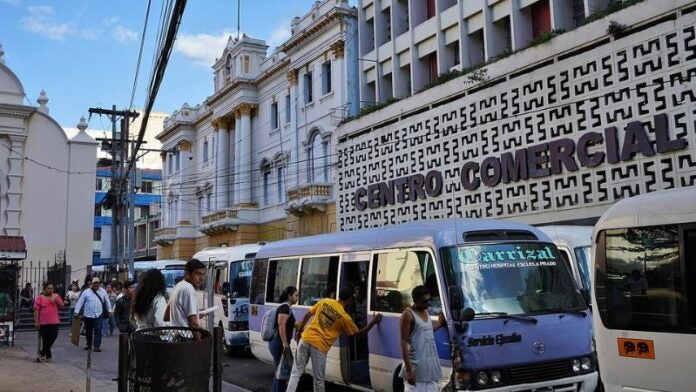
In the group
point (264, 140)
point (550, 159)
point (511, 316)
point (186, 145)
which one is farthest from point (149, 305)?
point (186, 145)

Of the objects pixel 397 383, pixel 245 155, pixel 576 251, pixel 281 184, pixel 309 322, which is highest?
pixel 245 155

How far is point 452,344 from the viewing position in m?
6.82

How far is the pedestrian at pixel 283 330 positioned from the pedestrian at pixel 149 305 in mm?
1936

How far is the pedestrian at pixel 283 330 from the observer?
8.46 metres

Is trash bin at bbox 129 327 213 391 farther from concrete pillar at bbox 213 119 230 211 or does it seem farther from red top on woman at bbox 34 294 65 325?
concrete pillar at bbox 213 119 230 211

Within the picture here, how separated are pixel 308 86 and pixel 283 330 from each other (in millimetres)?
24455

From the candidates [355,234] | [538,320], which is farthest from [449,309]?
[355,234]

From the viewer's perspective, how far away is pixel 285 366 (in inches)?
327

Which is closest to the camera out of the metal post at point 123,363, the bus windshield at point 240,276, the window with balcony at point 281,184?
the metal post at point 123,363

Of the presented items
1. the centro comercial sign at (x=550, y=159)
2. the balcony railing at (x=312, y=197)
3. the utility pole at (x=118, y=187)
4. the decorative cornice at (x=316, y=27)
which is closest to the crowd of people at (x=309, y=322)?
the centro comercial sign at (x=550, y=159)

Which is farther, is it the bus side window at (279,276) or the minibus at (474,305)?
the bus side window at (279,276)

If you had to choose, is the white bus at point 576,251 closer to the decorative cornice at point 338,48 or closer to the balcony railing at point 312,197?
the balcony railing at point 312,197

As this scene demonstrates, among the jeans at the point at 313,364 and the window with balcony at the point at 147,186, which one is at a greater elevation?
the window with balcony at the point at 147,186

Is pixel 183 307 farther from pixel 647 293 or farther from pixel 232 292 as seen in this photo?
pixel 232 292
